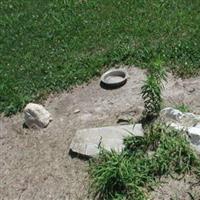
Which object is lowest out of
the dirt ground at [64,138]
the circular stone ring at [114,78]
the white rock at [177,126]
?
the dirt ground at [64,138]

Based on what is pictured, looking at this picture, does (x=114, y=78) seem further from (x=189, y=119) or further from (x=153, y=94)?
(x=189, y=119)

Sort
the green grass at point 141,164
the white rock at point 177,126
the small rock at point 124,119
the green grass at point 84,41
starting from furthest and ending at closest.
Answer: the green grass at point 84,41
the small rock at point 124,119
the white rock at point 177,126
the green grass at point 141,164

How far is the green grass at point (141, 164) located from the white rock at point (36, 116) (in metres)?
1.28

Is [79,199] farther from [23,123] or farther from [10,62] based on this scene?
[10,62]

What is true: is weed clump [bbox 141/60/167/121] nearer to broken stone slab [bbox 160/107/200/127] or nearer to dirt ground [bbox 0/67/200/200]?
broken stone slab [bbox 160/107/200/127]

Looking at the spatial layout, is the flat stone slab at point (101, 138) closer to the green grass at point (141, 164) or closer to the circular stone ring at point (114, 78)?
the green grass at point (141, 164)

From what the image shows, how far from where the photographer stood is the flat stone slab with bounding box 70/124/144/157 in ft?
21.5

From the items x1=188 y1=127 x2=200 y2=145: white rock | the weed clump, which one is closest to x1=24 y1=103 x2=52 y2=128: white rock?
the weed clump

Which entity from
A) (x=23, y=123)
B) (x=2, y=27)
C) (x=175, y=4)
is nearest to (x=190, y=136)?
(x=23, y=123)

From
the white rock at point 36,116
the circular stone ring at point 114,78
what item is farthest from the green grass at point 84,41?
the white rock at point 36,116

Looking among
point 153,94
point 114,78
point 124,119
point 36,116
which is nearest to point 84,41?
point 114,78

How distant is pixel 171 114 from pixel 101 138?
0.95m

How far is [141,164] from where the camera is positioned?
605 cm

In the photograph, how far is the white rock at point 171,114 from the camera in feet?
21.8
